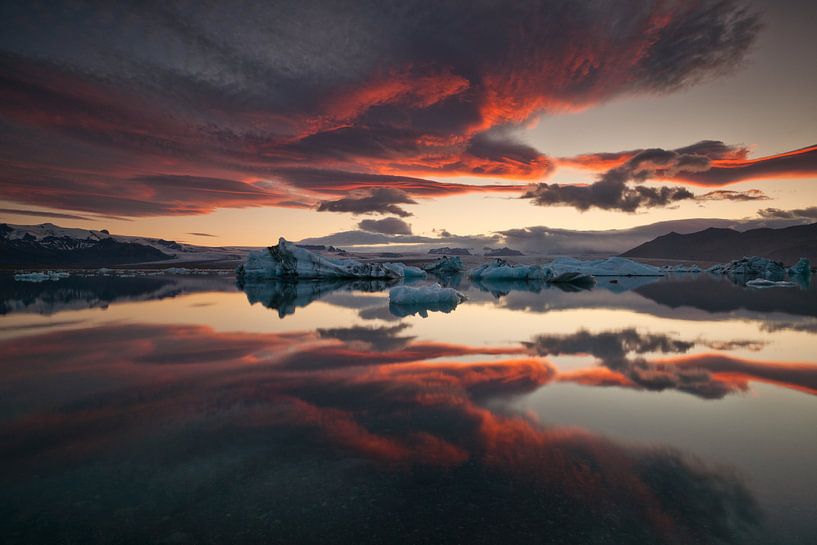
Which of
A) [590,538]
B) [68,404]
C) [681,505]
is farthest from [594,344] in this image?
[68,404]

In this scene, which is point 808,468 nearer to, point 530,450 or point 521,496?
point 530,450

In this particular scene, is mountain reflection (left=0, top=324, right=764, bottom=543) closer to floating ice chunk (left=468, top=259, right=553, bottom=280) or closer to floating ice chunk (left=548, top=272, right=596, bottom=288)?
floating ice chunk (left=548, top=272, right=596, bottom=288)

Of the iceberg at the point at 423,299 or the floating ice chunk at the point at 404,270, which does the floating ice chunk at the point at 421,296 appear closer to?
the iceberg at the point at 423,299

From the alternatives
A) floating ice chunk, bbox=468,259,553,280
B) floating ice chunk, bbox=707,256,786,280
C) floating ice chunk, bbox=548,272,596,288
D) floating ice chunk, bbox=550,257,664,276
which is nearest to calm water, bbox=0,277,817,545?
floating ice chunk, bbox=548,272,596,288

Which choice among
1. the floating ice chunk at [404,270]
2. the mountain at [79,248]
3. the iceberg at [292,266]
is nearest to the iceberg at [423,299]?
the iceberg at [292,266]

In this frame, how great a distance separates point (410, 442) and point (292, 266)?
118ft

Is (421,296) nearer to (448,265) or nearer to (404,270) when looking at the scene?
(404,270)

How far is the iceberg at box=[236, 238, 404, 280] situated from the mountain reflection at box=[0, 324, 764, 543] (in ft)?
103

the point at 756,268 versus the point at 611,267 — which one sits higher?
the point at 611,267

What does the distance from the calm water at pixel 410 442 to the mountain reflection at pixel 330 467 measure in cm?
2

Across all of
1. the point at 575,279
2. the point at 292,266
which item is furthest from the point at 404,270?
the point at 575,279

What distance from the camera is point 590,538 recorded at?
2.89 m

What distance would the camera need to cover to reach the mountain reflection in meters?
3.03

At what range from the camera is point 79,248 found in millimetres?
177125
